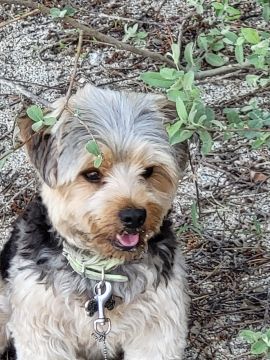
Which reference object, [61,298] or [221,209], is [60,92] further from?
[61,298]

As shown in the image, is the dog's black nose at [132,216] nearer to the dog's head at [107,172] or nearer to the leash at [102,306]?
the dog's head at [107,172]

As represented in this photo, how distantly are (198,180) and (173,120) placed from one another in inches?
69.1

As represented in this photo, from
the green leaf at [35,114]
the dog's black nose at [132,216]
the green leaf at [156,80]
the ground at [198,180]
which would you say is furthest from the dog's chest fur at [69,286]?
the green leaf at [156,80]

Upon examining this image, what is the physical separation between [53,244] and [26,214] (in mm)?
270

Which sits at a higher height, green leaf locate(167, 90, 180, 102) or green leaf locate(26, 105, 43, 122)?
green leaf locate(167, 90, 180, 102)

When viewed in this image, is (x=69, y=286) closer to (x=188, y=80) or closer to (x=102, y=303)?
(x=102, y=303)

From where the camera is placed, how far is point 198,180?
5.77 metres

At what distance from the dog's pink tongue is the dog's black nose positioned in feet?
0.26

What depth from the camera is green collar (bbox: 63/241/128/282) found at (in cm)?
402

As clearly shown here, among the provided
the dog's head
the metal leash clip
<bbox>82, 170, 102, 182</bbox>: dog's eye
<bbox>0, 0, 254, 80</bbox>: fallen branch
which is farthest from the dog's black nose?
<bbox>0, 0, 254, 80</bbox>: fallen branch

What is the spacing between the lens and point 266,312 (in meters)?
4.84

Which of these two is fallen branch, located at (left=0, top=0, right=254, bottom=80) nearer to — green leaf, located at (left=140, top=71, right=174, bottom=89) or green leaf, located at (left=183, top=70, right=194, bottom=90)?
green leaf, located at (left=140, top=71, right=174, bottom=89)

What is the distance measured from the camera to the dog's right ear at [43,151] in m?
3.86

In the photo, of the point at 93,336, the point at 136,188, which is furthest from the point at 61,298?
the point at 136,188
